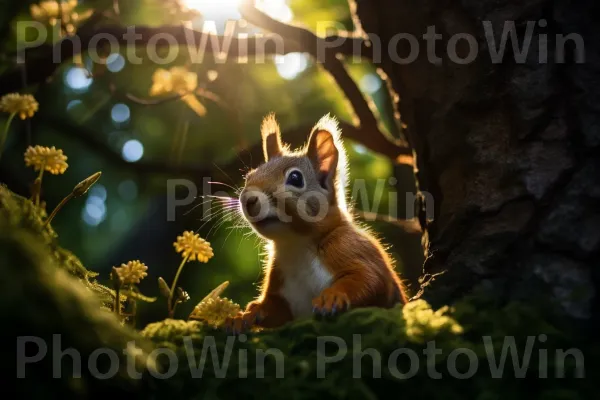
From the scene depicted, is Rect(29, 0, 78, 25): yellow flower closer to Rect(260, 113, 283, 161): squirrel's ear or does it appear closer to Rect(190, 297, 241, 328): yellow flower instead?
Rect(260, 113, 283, 161): squirrel's ear

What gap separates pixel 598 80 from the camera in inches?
116

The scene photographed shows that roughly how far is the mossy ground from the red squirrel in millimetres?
566

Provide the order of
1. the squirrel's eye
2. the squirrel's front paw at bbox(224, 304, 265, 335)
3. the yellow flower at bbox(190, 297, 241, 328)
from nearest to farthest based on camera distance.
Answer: the squirrel's front paw at bbox(224, 304, 265, 335) → the yellow flower at bbox(190, 297, 241, 328) → the squirrel's eye

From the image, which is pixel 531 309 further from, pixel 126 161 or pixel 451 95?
pixel 126 161

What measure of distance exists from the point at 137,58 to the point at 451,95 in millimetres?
4939

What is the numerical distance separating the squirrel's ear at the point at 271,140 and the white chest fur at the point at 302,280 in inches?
39.7

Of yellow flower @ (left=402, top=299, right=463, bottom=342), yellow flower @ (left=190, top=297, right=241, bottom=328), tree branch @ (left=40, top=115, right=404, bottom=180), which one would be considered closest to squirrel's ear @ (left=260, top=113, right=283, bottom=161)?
tree branch @ (left=40, top=115, right=404, bottom=180)

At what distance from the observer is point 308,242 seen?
3592 millimetres

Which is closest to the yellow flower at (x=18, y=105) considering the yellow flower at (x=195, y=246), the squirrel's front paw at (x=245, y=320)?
the yellow flower at (x=195, y=246)

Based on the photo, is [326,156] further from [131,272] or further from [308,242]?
[131,272]

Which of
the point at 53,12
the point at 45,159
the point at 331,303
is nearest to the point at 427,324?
the point at 331,303

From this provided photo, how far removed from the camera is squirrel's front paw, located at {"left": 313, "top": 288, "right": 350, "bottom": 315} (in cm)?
265

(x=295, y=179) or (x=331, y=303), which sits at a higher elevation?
(x=295, y=179)

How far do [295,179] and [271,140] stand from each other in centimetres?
73
